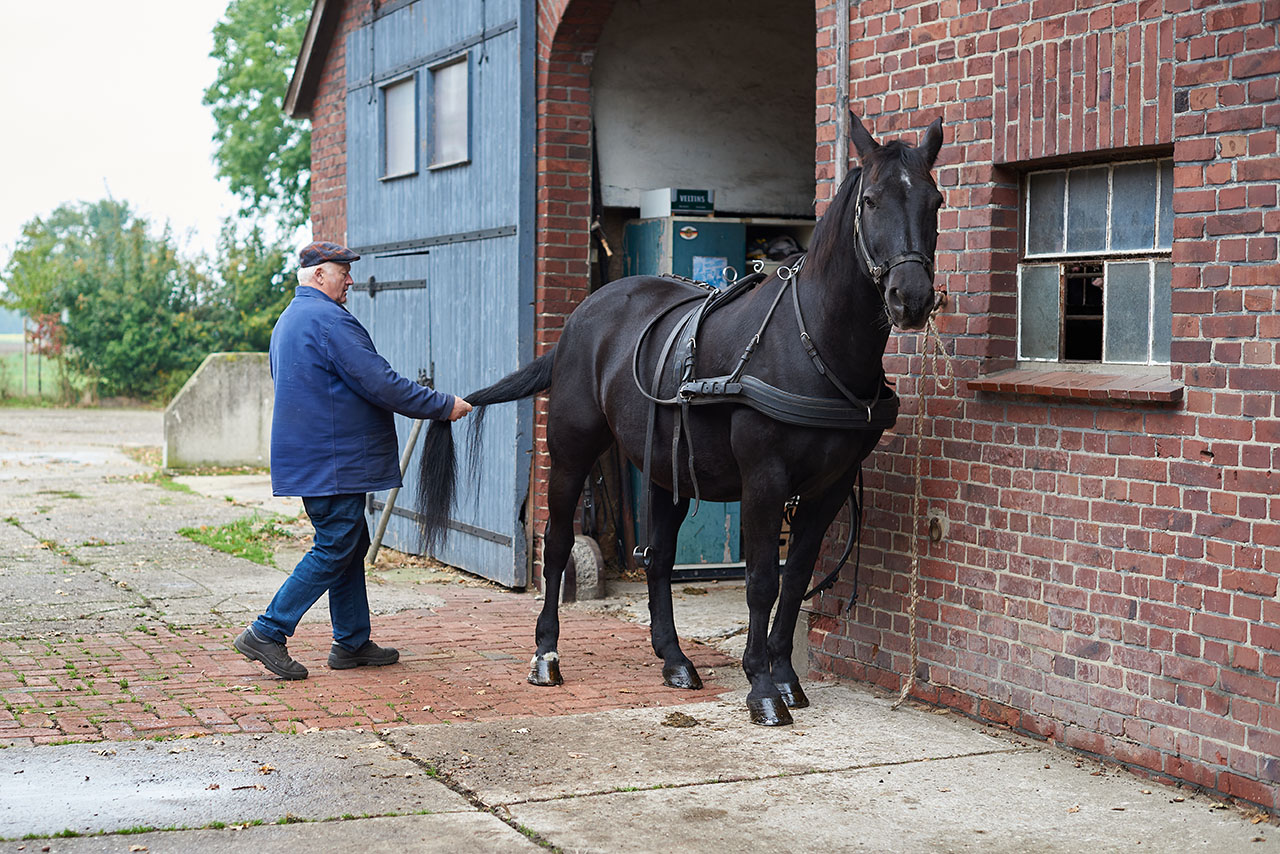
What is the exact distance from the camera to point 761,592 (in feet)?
19.3

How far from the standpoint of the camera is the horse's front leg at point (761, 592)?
577cm

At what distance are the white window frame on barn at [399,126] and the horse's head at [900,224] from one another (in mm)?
5965

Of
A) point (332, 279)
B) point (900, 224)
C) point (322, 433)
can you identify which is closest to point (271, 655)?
point (322, 433)

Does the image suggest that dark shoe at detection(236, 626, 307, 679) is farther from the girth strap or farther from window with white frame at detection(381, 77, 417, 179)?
window with white frame at detection(381, 77, 417, 179)

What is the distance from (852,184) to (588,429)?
6.58ft

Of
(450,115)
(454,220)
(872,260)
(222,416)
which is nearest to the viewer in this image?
(872,260)

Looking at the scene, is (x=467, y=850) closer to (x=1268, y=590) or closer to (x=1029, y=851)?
(x=1029, y=851)

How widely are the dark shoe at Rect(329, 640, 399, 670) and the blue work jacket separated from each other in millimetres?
833

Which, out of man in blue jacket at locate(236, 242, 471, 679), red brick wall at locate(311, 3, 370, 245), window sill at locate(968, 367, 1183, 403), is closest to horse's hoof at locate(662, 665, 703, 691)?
man in blue jacket at locate(236, 242, 471, 679)

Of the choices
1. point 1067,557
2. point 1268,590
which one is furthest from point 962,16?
point 1268,590

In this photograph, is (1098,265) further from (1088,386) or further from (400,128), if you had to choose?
(400,128)

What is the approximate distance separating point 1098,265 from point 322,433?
3.56 meters

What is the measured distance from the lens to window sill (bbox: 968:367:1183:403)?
4945mm

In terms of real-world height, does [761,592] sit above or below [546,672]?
above
